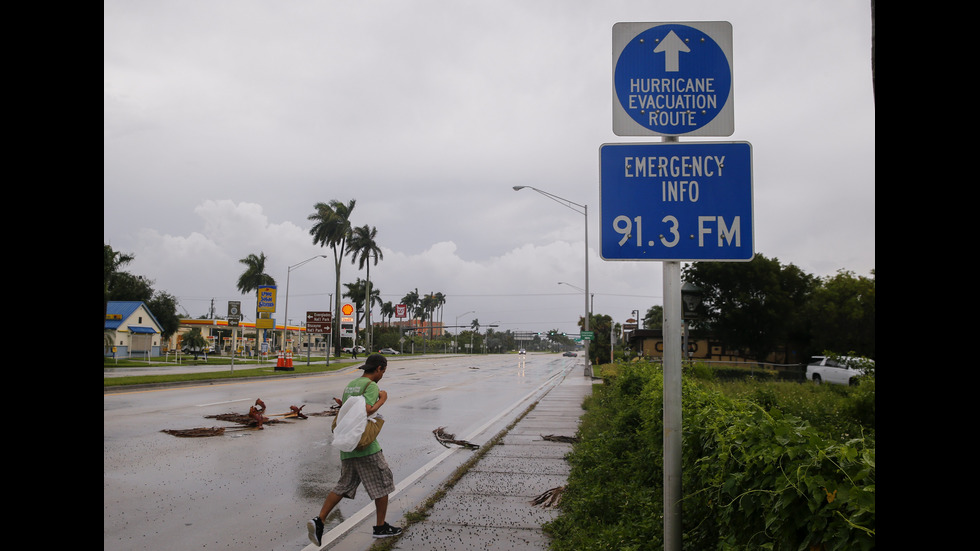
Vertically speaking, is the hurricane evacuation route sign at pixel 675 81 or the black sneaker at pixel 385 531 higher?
the hurricane evacuation route sign at pixel 675 81

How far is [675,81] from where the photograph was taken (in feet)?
10.1

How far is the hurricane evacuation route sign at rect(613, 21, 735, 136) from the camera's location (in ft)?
9.93

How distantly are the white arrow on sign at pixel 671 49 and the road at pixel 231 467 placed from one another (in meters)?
3.32

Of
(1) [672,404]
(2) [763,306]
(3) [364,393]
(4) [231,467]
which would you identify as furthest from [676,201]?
(2) [763,306]

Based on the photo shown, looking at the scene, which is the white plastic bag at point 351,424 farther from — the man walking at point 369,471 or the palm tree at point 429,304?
the palm tree at point 429,304

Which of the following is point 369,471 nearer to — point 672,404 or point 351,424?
point 351,424

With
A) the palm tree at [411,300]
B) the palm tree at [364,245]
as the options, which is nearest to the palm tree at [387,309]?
the palm tree at [411,300]

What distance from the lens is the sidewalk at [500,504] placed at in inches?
218

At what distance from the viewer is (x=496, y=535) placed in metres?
5.73

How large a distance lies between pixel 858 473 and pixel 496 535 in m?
3.99

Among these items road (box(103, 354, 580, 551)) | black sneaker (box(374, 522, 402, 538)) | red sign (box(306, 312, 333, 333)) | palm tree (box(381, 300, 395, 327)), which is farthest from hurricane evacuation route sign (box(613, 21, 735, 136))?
palm tree (box(381, 300, 395, 327))

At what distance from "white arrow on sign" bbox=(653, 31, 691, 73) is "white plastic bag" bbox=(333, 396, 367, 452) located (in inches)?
151
